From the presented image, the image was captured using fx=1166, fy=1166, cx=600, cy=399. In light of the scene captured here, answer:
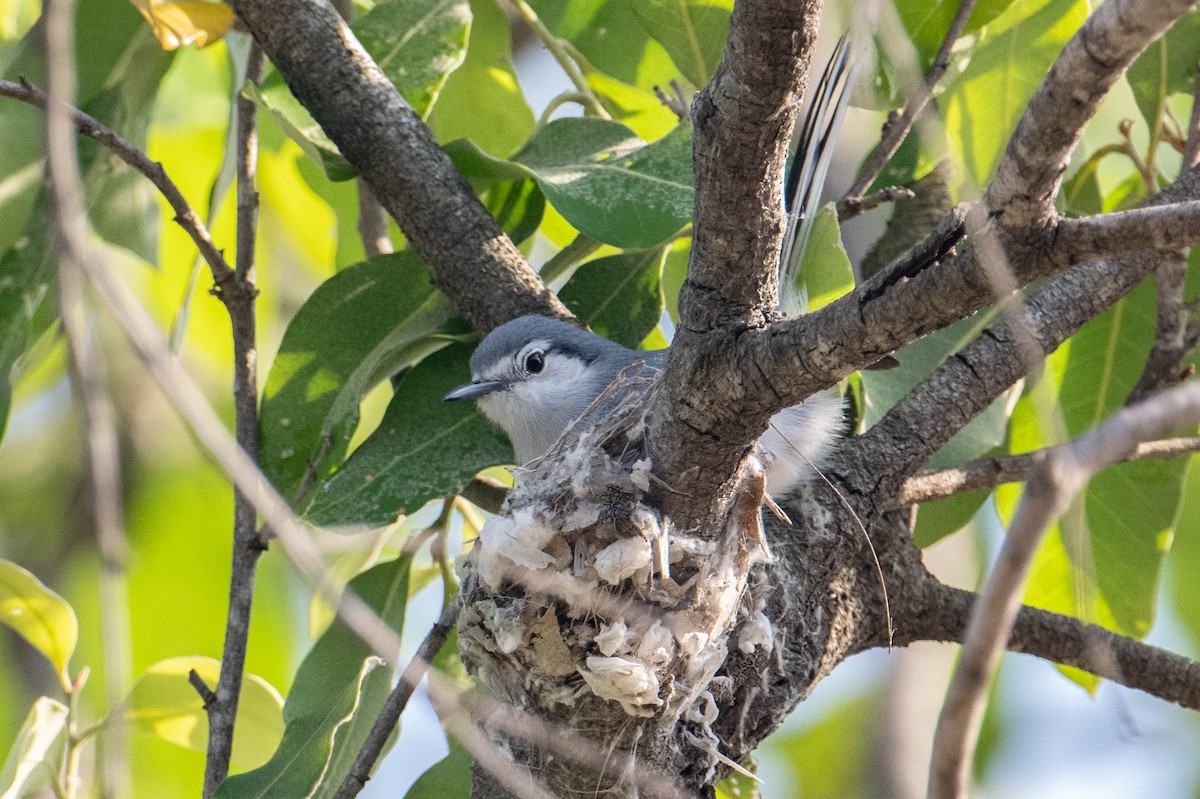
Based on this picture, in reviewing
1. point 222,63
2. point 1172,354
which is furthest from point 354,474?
point 1172,354

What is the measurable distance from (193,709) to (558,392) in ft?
3.32

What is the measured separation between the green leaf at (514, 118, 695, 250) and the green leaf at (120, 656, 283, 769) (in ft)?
3.72

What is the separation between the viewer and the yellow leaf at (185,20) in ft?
6.31

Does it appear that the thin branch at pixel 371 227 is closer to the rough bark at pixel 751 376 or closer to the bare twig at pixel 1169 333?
the rough bark at pixel 751 376

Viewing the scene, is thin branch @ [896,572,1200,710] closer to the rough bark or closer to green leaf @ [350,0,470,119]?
the rough bark

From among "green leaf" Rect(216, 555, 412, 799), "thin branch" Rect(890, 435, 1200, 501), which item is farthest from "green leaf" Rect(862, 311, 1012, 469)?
"green leaf" Rect(216, 555, 412, 799)

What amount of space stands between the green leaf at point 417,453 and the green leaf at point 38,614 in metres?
0.50

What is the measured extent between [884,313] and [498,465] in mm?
1163

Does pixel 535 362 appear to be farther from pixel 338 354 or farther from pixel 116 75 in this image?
pixel 116 75

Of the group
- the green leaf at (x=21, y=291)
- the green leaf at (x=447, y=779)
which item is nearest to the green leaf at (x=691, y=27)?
the green leaf at (x=21, y=291)

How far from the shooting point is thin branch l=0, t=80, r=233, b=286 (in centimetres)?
187

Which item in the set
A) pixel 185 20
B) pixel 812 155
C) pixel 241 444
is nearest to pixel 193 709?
pixel 241 444

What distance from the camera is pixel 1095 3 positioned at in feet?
8.29

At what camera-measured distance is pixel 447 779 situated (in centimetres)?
215
